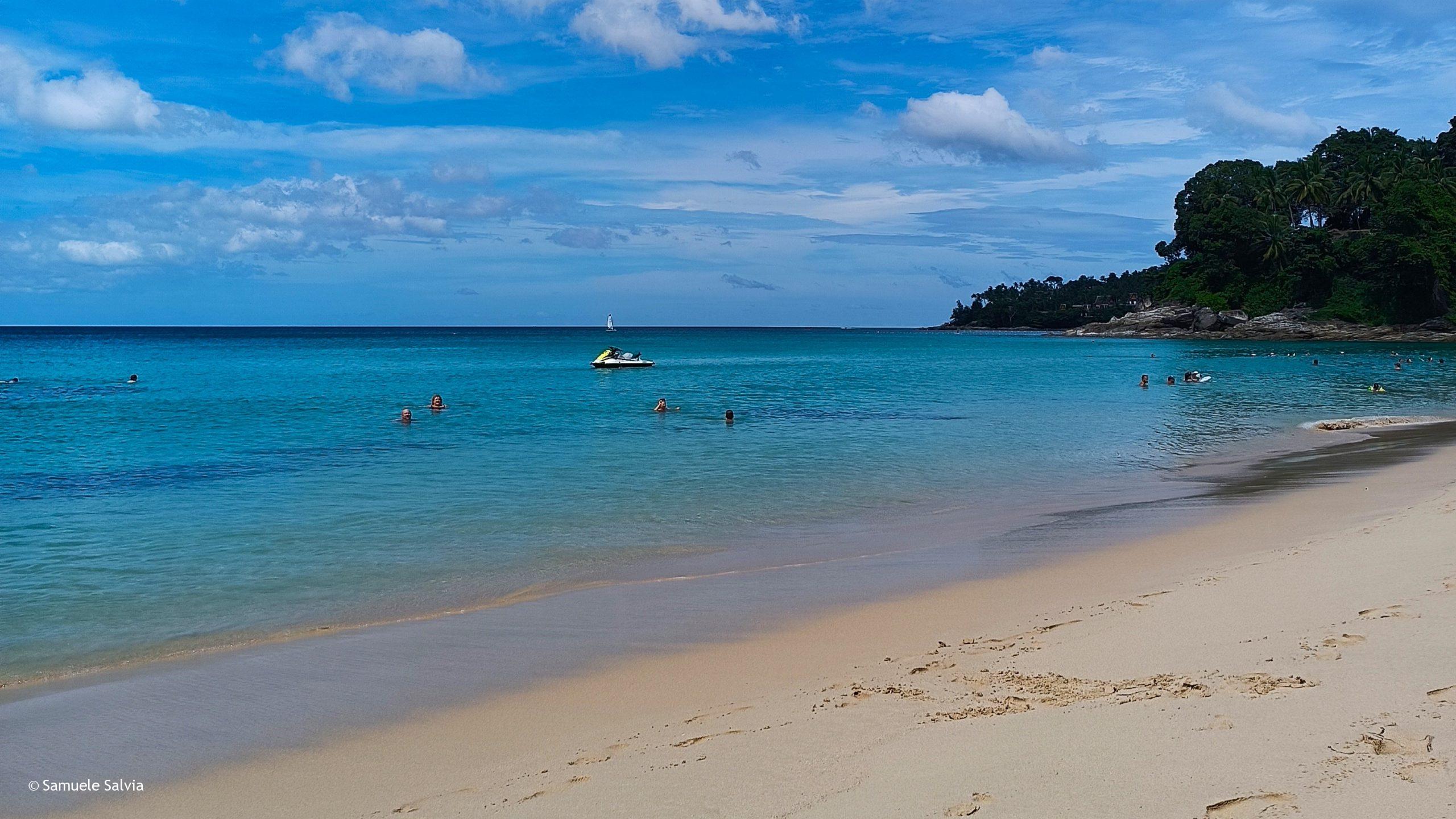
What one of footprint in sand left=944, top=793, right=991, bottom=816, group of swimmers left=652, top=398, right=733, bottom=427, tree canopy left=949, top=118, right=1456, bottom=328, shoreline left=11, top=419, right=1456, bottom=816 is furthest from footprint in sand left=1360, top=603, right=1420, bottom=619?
tree canopy left=949, top=118, right=1456, bottom=328

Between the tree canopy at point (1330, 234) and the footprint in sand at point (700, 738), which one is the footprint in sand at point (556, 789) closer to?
the footprint in sand at point (700, 738)

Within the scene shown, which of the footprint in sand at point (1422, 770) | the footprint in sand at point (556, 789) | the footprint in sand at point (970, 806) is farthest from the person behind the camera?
the footprint in sand at point (556, 789)

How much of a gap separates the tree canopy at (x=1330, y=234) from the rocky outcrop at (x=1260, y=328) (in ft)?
3.92

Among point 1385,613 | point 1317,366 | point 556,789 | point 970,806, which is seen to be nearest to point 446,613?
point 556,789

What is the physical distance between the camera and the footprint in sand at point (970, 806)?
3.96 metres

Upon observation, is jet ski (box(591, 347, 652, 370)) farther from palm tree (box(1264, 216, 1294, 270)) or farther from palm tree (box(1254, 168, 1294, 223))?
palm tree (box(1254, 168, 1294, 223))

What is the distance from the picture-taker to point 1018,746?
4594 mm

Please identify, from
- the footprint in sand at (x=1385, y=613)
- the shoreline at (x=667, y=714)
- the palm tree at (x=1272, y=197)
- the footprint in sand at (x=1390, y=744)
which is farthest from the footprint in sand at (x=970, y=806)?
the palm tree at (x=1272, y=197)

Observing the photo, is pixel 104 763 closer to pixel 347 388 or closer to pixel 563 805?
pixel 563 805

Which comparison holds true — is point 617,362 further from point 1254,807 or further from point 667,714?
point 1254,807

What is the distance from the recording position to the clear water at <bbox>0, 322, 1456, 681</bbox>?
975 cm

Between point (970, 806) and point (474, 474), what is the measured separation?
15502 mm

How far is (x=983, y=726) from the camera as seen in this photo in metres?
5.05

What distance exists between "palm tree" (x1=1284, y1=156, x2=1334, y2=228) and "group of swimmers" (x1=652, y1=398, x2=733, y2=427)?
98.2 metres
